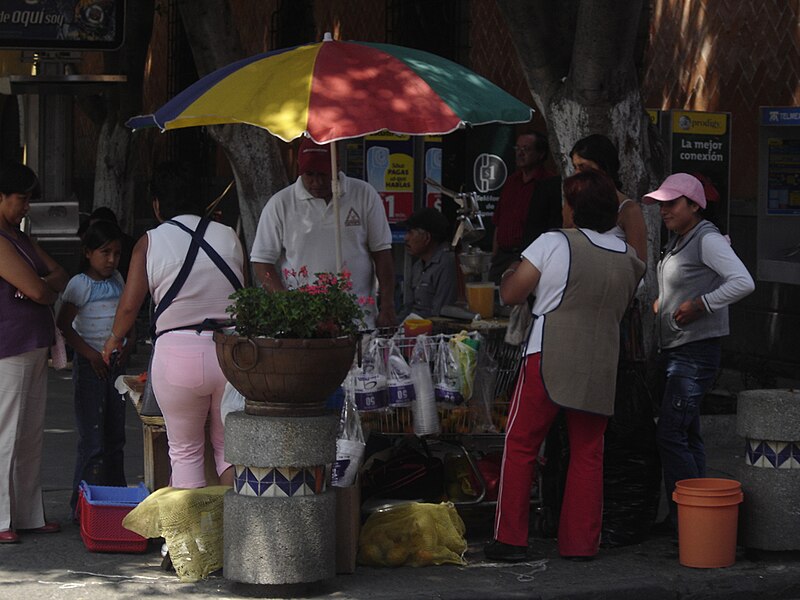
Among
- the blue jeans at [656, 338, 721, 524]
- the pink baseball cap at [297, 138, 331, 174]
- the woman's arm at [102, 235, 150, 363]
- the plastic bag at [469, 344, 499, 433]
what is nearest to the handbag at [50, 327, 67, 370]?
the woman's arm at [102, 235, 150, 363]

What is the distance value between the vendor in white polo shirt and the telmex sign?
214 inches

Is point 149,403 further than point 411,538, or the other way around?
point 149,403

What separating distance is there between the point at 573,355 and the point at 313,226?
1.88 metres

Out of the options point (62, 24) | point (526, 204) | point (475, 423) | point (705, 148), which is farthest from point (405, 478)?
point (62, 24)

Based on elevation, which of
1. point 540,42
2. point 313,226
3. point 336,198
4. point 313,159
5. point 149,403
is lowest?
point 149,403

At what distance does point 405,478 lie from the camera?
7746 millimetres

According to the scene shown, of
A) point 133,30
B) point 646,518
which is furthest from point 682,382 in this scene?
point 133,30

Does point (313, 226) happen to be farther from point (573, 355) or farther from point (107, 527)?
point (107, 527)

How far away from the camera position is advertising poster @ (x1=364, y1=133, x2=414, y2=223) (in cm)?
1341

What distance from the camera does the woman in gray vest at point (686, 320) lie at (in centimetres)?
759

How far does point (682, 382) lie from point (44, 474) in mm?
4120

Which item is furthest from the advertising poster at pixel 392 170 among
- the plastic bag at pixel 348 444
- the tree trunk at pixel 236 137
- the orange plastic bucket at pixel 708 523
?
the orange plastic bucket at pixel 708 523

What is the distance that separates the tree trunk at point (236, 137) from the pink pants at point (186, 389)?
5.45 metres

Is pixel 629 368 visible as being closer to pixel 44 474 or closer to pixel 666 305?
pixel 666 305
